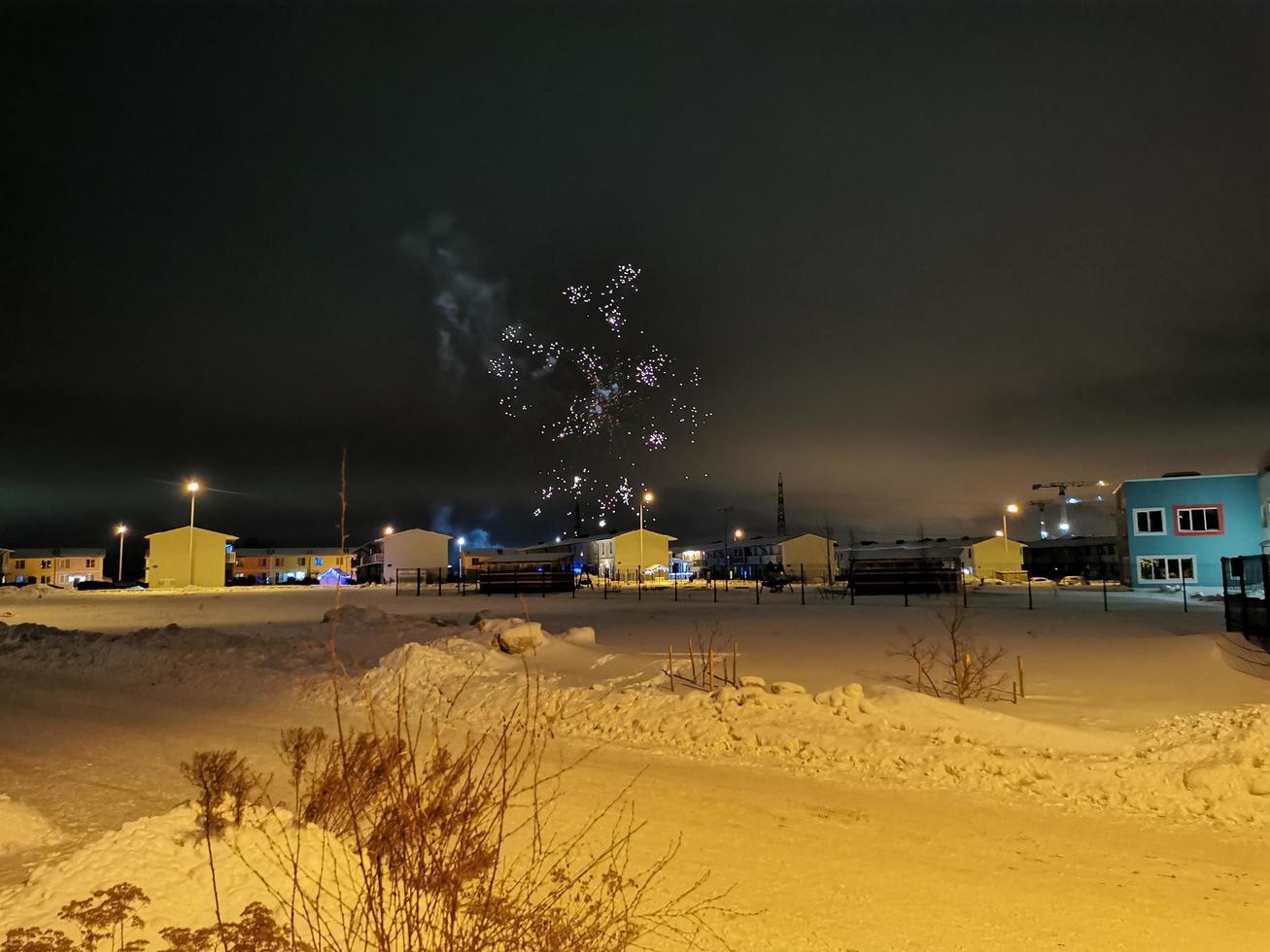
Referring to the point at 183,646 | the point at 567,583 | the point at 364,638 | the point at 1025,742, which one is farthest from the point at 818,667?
the point at 567,583

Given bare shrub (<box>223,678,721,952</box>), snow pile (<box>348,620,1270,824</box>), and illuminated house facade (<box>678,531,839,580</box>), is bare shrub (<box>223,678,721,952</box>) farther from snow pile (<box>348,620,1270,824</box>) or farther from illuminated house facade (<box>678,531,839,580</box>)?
illuminated house facade (<box>678,531,839,580</box>)

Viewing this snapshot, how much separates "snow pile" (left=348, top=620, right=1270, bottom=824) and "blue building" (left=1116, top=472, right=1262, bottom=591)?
163ft

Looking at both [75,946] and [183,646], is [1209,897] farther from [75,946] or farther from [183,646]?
[183,646]

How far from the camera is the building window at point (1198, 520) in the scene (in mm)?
52594

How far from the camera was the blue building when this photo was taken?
5212 cm

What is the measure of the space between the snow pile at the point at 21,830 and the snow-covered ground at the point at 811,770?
0.02m

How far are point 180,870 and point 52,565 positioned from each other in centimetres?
12651

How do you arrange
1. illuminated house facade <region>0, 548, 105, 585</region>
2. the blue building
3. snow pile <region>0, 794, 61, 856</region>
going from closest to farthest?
snow pile <region>0, 794, 61, 856</region> → the blue building → illuminated house facade <region>0, 548, 105, 585</region>

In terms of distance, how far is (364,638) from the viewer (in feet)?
73.1

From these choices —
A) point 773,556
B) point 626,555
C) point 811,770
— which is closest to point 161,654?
point 811,770

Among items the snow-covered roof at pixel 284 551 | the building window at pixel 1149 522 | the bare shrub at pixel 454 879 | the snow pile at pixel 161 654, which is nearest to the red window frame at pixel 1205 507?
the building window at pixel 1149 522

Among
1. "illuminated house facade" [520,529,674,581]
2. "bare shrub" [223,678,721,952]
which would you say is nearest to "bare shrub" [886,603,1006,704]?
"bare shrub" [223,678,721,952]

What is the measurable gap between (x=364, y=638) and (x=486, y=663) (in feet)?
25.6

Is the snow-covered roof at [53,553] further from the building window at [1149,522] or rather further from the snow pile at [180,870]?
the snow pile at [180,870]
